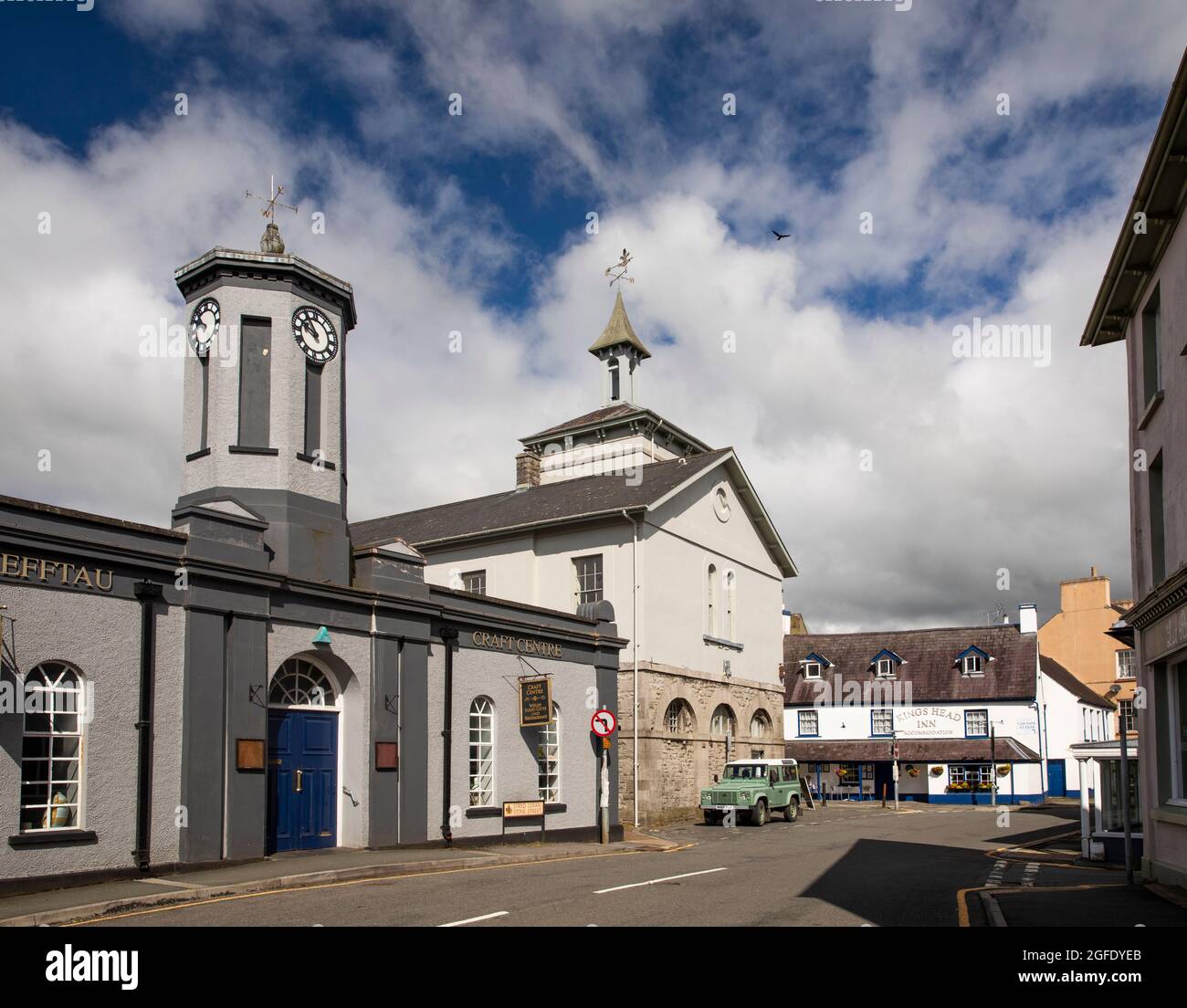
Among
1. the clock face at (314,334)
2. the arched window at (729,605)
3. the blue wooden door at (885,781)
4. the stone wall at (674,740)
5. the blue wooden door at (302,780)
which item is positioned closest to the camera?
the blue wooden door at (302,780)

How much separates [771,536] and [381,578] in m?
20.5

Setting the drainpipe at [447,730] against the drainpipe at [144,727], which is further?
the drainpipe at [447,730]

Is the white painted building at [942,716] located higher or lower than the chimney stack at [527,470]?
lower

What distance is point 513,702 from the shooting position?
71.5 feet

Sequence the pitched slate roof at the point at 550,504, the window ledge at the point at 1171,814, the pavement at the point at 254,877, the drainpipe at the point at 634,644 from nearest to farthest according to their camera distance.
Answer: the pavement at the point at 254,877 → the window ledge at the point at 1171,814 → the drainpipe at the point at 634,644 → the pitched slate roof at the point at 550,504

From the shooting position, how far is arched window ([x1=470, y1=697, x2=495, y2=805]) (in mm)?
20859

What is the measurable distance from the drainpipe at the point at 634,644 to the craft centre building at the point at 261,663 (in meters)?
4.22

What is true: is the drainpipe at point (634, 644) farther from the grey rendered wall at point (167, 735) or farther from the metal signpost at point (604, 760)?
the grey rendered wall at point (167, 735)

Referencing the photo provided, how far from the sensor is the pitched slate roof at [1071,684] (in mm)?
51562

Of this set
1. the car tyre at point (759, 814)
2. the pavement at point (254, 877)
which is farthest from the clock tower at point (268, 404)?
the car tyre at point (759, 814)

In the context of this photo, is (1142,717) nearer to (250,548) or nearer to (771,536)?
(250,548)

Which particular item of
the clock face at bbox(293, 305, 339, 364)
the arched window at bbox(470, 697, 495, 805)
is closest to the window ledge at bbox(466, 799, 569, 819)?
the arched window at bbox(470, 697, 495, 805)

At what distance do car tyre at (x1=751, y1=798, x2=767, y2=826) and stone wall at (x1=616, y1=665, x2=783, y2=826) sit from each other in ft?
6.73

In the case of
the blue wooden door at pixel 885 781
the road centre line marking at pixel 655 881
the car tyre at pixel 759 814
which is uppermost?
the road centre line marking at pixel 655 881
